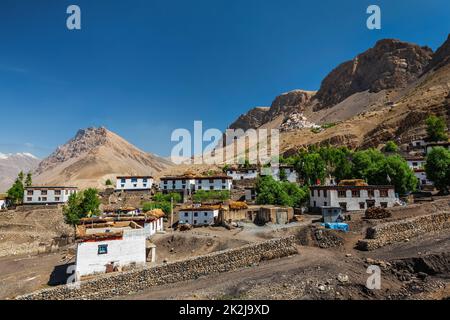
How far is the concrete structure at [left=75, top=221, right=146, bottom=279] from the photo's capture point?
25.3 meters

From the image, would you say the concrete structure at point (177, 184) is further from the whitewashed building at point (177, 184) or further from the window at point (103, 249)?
the window at point (103, 249)

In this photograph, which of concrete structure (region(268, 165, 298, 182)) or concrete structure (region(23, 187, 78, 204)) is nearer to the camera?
concrete structure (region(23, 187, 78, 204))

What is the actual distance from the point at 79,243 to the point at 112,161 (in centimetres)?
17720

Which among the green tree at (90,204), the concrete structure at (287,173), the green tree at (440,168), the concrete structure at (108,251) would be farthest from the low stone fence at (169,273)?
the concrete structure at (287,173)

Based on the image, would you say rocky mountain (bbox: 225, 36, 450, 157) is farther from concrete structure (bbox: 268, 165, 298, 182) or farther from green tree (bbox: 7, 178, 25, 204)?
green tree (bbox: 7, 178, 25, 204)

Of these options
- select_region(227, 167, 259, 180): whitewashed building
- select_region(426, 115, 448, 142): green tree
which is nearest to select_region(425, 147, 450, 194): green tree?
select_region(227, 167, 259, 180): whitewashed building

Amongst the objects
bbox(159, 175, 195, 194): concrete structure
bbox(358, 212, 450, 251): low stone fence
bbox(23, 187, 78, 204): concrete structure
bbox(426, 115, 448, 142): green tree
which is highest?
bbox(426, 115, 448, 142): green tree

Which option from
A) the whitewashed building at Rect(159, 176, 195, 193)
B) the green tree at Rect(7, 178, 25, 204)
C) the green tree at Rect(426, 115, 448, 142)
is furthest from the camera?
the green tree at Rect(426, 115, 448, 142)

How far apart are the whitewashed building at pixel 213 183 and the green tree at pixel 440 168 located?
40.3m

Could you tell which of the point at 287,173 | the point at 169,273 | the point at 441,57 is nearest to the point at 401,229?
the point at 169,273

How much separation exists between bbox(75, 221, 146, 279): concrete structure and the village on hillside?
0.09 m

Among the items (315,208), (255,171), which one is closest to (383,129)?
(255,171)
